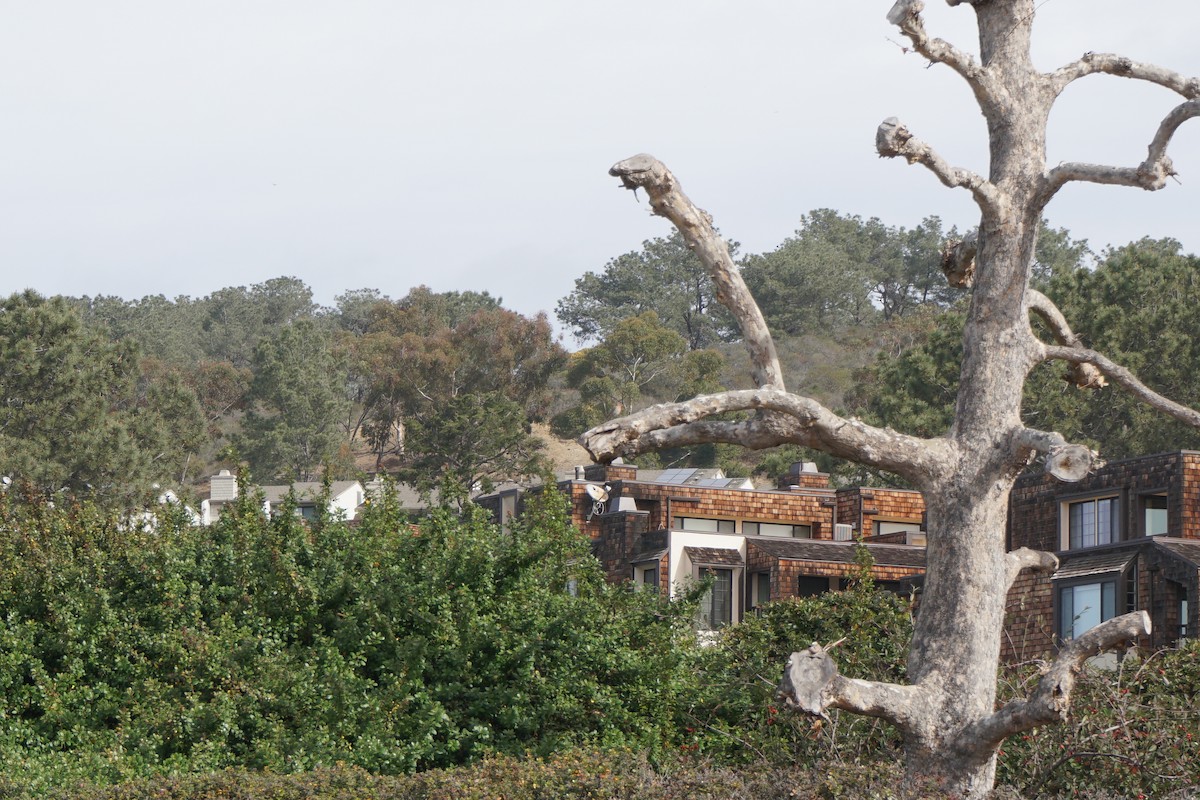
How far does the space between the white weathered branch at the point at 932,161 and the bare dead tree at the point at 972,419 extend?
0.01 m

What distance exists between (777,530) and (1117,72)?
103ft

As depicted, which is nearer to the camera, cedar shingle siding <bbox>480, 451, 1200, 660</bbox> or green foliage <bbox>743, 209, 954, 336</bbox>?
cedar shingle siding <bbox>480, 451, 1200, 660</bbox>

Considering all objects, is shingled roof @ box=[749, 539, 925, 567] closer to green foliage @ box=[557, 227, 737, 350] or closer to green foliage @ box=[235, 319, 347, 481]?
green foliage @ box=[235, 319, 347, 481]

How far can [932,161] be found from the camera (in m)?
10.3

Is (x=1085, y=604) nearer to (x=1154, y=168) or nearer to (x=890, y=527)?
(x=890, y=527)

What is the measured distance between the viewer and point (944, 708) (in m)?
10.3

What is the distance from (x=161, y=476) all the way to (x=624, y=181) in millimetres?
44780

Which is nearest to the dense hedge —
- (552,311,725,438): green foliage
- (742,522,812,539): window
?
(742,522,812,539): window

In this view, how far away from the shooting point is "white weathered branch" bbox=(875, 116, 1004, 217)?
1005 centimetres

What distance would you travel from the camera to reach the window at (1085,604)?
27.5 meters

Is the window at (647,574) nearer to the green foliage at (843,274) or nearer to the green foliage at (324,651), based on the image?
the green foliage at (324,651)

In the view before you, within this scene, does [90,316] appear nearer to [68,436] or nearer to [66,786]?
[68,436]

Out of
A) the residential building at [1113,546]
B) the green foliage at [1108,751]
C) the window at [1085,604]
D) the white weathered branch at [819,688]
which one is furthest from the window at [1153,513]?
the white weathered branch at [819,688]

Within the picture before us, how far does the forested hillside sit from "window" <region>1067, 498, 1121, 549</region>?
10.4m
